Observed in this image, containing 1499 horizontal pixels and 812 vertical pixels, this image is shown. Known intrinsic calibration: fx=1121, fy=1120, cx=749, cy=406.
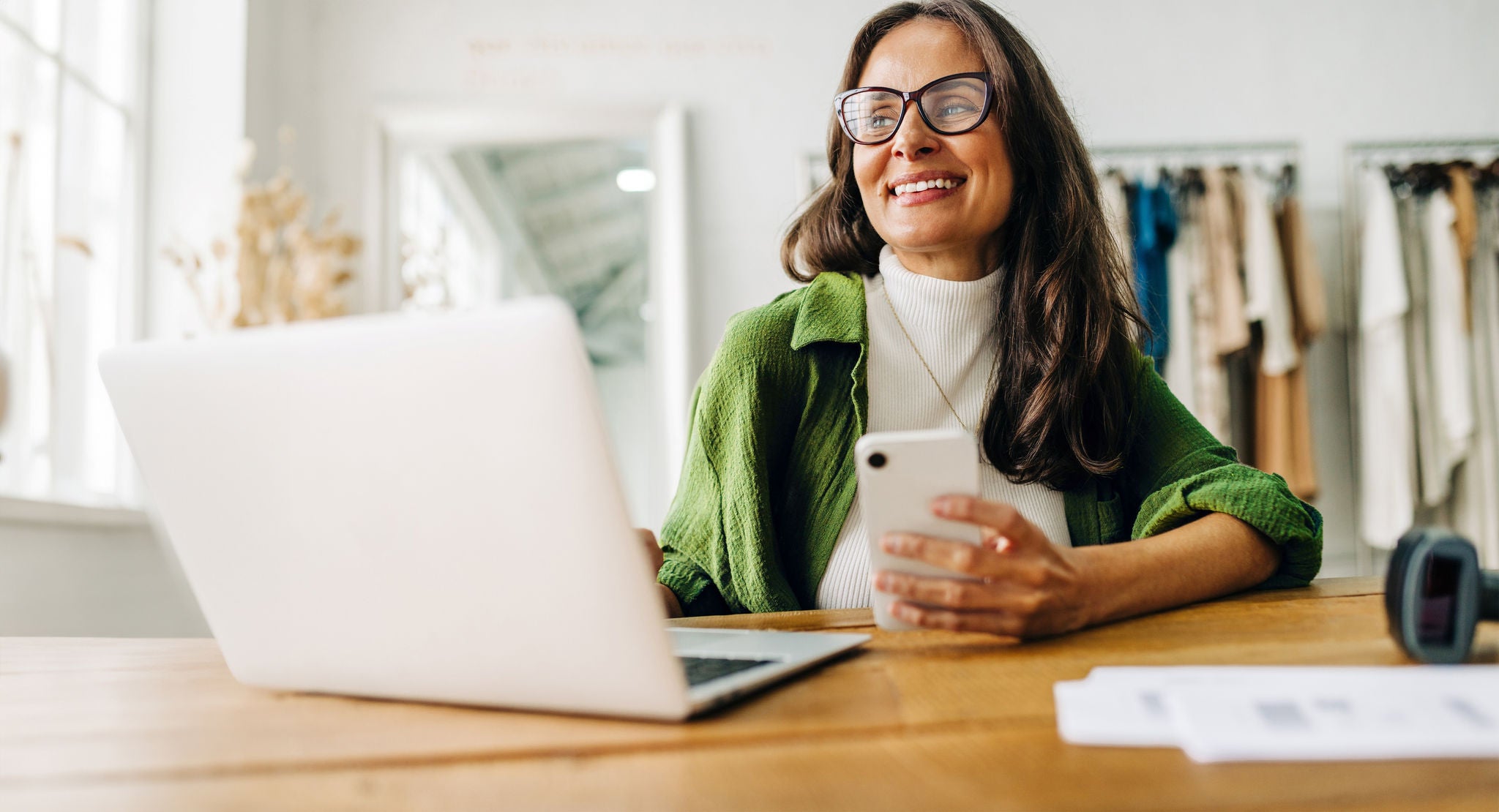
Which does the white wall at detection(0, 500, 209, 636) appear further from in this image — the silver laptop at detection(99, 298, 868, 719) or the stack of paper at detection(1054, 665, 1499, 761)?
the stack of paper at detection(1054, 665, 1499, 761)

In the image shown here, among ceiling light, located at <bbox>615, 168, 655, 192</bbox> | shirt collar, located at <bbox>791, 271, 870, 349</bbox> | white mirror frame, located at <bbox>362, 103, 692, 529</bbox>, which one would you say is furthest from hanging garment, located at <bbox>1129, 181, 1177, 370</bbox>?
shirt collar, located at <bbox>791, 271, 870, 349</bbox>

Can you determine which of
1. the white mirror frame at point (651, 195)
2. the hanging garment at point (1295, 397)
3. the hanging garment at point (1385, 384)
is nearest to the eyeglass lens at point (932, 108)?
the white mirror frame at point (651, 195)

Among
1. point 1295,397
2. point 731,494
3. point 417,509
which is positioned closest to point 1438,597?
point 417,509

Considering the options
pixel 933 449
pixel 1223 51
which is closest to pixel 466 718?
pixel 933 449

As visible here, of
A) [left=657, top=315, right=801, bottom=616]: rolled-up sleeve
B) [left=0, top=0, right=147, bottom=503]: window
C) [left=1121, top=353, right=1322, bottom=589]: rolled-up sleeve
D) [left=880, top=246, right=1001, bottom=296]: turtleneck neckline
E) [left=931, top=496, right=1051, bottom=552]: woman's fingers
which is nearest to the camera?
[left=931, top=496, right=1051, bottom=552]: woman's fingers

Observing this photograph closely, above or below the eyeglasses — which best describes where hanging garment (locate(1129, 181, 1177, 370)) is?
above

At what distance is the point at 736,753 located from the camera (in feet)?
1.49

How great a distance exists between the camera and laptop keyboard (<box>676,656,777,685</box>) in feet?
1.95

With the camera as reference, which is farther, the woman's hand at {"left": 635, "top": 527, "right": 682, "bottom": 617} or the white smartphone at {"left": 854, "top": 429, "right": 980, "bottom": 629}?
the woman's hand at {"left": 635, "top": 527, "right": 682, "bottom": 617}

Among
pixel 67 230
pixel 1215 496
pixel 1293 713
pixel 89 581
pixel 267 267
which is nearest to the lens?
pixel 1293 713

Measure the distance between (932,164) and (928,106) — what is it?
0.07m

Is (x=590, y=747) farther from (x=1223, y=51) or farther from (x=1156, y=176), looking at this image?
(x=1223, y=51)

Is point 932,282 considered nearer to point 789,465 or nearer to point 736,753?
point 789,465

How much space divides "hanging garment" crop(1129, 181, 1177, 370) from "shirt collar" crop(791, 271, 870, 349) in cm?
197
